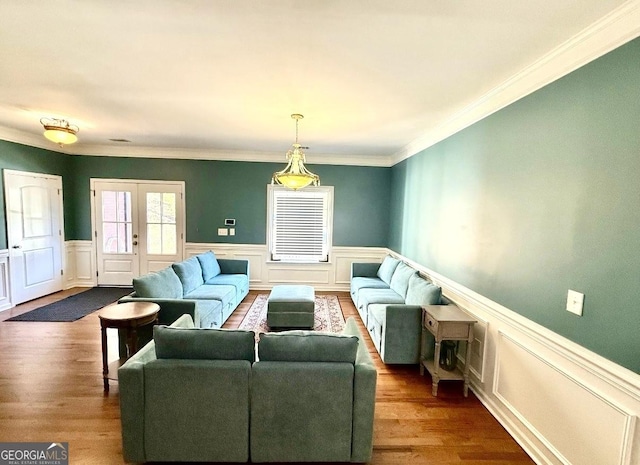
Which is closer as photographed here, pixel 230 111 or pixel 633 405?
pixel 633 405

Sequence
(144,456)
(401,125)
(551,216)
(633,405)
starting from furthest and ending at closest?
(401,125)
(551,216)
(144,456)
(633,405)

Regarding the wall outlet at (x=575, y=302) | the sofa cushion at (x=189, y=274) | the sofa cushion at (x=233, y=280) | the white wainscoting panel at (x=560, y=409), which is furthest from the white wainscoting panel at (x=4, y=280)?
the wall outlet at (x=575, y=302)

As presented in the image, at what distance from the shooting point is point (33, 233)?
5008 mm

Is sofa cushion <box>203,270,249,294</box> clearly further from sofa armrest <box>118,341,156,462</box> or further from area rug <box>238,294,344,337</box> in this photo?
sofa armrest <box>118,341,156,462</box>

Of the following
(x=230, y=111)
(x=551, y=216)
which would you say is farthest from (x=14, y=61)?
(x=551, y=216)

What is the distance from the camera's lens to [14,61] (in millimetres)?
2299

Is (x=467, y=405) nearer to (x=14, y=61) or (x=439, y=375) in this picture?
(x=439, y=375)

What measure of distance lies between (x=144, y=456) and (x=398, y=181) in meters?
5.07

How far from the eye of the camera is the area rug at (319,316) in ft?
13.5

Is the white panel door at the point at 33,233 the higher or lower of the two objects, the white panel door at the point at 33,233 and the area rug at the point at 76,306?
the higher

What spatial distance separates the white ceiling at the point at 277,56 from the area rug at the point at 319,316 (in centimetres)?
272

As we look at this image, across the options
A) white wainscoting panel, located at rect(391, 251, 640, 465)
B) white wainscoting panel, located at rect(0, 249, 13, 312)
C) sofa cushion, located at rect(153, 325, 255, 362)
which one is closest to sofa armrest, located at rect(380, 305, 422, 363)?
white wainscoting panel, located at rect(391, 251, 640, 465)

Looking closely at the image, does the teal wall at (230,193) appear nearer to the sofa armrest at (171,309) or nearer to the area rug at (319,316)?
the area rug at (319,316)

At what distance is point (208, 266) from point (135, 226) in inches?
81.3
